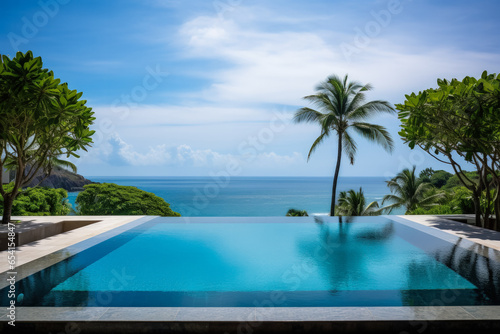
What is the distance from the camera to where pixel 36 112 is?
736cm

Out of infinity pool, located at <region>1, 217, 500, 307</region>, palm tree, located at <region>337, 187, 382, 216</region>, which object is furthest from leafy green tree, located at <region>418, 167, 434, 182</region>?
infinity pool, located at <region>1, 217, 500, 307</region>

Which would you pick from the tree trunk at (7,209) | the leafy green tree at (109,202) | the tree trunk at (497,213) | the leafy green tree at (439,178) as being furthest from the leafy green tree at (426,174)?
the tree trunk at (7,209)

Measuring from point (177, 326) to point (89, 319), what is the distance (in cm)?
81

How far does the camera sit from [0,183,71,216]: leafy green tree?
519 inches

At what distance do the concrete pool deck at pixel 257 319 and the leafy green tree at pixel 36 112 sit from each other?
4.50m

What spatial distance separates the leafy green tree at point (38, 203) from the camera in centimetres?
1319

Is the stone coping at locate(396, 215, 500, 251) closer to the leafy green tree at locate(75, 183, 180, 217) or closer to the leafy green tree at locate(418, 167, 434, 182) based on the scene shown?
the leafy green tree at locate(75, 183, 180, 217)

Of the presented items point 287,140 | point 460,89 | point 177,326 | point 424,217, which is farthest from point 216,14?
point 287,140

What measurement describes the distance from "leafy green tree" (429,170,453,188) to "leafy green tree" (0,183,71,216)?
41369 millimetres

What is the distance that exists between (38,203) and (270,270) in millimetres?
10741

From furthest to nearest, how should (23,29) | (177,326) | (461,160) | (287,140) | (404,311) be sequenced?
(287,140) < (461,160) < (23,29) < (404,311) < (177,326)

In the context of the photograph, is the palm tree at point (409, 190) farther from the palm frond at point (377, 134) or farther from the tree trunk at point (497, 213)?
the tree trunk at point (497, 213)

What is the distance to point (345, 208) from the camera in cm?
1956

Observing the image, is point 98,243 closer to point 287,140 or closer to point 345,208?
point 345,208
